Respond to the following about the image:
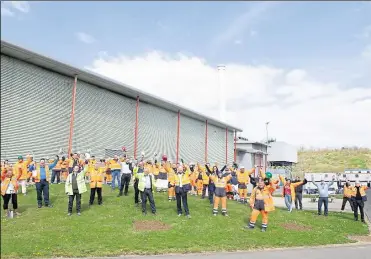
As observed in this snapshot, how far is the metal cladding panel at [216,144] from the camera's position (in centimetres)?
4494

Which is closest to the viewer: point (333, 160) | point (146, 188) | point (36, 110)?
point (146, 188)

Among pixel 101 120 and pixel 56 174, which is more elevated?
pixel 101 120

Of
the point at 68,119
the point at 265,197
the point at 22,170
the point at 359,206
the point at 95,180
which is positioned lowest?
the point at 359,206

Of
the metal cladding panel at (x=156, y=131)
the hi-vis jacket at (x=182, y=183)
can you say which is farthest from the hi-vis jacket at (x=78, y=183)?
the metal cladding panel at (x=156, y=131)

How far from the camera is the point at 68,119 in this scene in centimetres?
2458

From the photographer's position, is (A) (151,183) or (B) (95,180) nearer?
(A) (151,183)

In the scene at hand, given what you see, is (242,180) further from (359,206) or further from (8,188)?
(8,188)

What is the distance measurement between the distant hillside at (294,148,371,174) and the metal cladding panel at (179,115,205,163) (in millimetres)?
32101

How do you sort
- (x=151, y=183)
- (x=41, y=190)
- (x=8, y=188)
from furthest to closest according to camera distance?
(x=41, y=190) → (x=151, y=183) → (x=8, y=188)

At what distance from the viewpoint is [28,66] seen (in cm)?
2133

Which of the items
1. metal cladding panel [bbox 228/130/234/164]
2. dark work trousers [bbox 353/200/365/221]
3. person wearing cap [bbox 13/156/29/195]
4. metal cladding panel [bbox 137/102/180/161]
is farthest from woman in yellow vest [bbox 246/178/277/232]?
metal cladding panel [bbox 228/130/234/164]

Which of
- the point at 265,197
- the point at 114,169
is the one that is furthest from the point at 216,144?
the point at 265,197

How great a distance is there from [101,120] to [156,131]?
765 cm

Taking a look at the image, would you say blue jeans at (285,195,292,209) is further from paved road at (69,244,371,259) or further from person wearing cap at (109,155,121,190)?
person wearing cap at (109,155,121,190)
